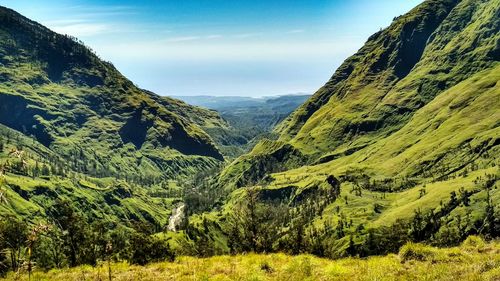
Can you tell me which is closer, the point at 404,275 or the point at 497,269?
the point at 497,269

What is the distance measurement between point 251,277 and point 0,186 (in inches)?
442

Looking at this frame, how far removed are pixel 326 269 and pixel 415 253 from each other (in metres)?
5.32

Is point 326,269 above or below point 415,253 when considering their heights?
below

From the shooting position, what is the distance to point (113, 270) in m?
24.7

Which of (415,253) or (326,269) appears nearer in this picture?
(326,269)

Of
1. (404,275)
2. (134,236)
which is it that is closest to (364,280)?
(404,275)

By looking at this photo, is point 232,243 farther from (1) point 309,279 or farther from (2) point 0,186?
(2) point 0,186

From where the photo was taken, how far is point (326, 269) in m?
21.2

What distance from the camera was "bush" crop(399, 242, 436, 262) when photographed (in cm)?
2269

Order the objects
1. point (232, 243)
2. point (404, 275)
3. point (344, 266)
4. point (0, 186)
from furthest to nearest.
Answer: point (232, 243), point (344, 266), point (404, 275), point (0, 186)

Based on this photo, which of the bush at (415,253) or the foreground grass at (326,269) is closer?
the foreground grass at (326,269)

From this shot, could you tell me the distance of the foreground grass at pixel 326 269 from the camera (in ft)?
62.5

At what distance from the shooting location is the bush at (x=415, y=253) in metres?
22.7

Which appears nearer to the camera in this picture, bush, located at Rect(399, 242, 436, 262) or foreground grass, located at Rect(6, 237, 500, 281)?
foreground grass, located at Rect(6, 237, 500, 281)
